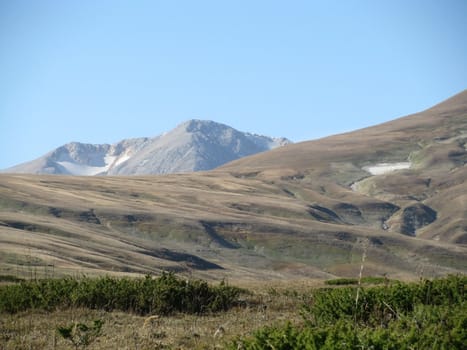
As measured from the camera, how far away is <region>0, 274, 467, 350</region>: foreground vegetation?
11477mm

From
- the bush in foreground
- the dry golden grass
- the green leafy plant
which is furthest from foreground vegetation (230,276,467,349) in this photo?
the green leafy plant

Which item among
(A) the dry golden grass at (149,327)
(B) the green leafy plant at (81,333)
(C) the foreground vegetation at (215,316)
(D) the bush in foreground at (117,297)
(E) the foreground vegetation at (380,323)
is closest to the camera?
(E) the foreground vegetation at (380,323)

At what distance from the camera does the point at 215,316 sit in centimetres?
2020

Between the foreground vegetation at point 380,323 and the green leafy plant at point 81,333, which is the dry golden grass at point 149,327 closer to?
the green leafy plant at point 81,333

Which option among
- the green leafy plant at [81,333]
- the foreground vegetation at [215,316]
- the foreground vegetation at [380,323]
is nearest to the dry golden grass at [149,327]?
the foreground vegetation at [215,316]

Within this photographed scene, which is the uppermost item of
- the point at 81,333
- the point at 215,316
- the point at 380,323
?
the point at 380,323

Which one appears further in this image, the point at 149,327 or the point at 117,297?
the point at 117,297

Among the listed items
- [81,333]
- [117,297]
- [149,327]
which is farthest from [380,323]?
[117,297]

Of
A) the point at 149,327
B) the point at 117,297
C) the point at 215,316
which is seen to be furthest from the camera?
the point at 117,297

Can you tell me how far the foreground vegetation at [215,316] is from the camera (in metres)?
11.5

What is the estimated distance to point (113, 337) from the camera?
51.9ft

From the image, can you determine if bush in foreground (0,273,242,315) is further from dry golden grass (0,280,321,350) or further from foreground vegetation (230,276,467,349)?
foreground vegetation (230,276,467,349)

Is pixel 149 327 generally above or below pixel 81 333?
below

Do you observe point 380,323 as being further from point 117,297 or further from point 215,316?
point 117,297
